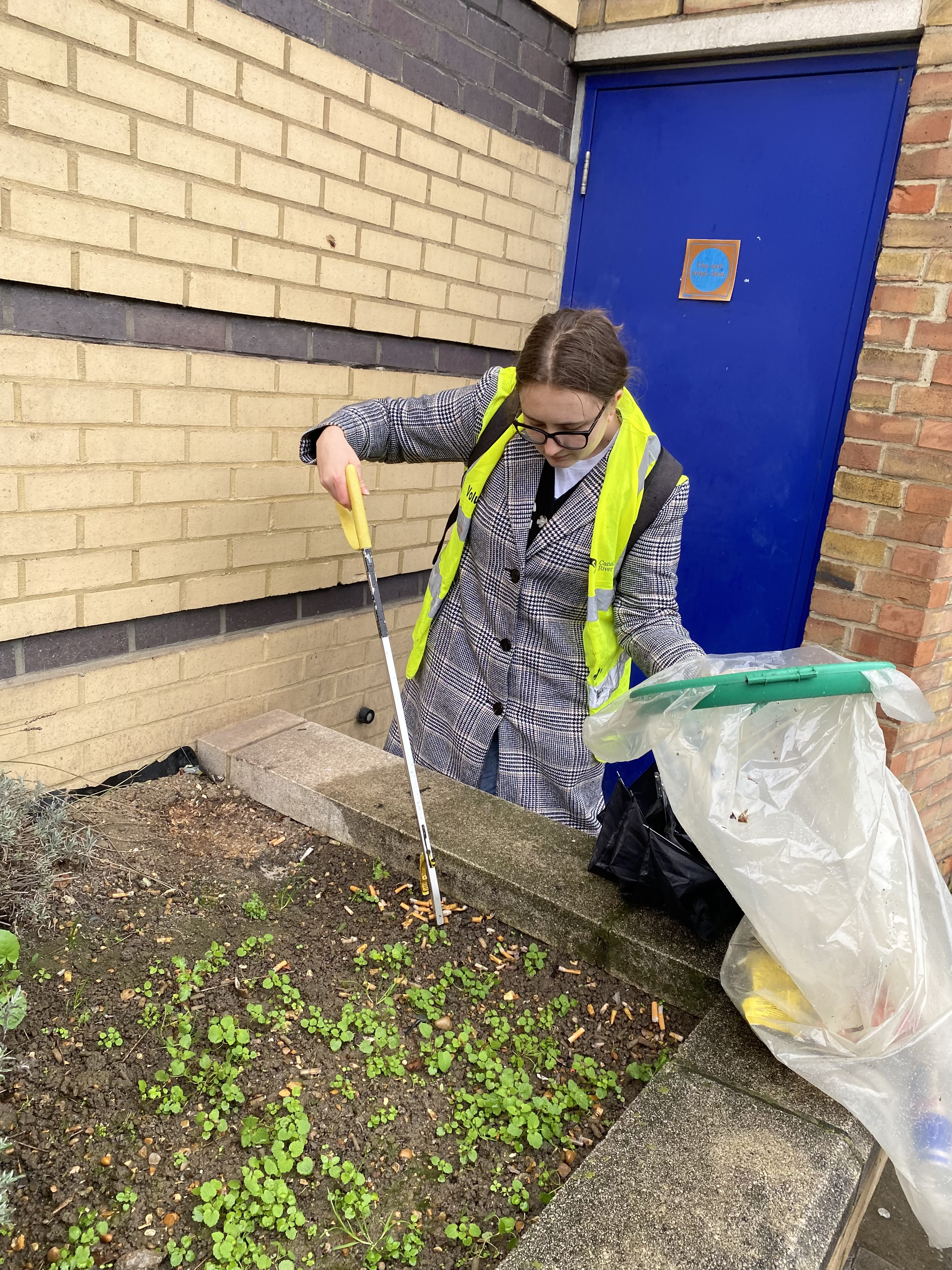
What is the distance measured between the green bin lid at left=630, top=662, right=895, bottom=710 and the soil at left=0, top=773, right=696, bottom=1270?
0.77m

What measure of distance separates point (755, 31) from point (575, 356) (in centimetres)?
229

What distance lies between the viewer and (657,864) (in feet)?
6.86

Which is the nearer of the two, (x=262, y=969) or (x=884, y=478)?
(x=262, y=969)

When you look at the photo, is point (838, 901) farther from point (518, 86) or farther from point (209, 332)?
point (518, 86)

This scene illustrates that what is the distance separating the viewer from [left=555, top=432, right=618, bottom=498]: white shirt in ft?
8.33

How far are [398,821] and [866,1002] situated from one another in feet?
4.15

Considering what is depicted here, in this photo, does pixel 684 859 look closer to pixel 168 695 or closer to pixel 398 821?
pixel 398 821

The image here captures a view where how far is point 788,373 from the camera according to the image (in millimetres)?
3781

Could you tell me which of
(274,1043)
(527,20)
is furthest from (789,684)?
(527,20)

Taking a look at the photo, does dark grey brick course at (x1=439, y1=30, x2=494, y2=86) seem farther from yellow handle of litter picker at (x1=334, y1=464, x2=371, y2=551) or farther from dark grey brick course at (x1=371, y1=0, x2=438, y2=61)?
yellow handle of litter picker at (x1=334, y1=464, x2=371, y2=551)

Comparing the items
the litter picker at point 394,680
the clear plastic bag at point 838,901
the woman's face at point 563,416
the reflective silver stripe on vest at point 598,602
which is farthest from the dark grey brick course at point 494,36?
the clear plastic bag at point 838,901

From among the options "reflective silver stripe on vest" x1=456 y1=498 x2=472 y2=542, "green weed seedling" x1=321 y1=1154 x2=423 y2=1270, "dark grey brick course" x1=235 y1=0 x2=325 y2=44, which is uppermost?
"dark grey brick course" x1=235 y1=0 x2=325 y2=44

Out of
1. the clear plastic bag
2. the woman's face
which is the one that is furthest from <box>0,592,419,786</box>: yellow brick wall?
the clear plastic bag

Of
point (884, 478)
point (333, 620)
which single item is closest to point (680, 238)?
point (884, 478)
